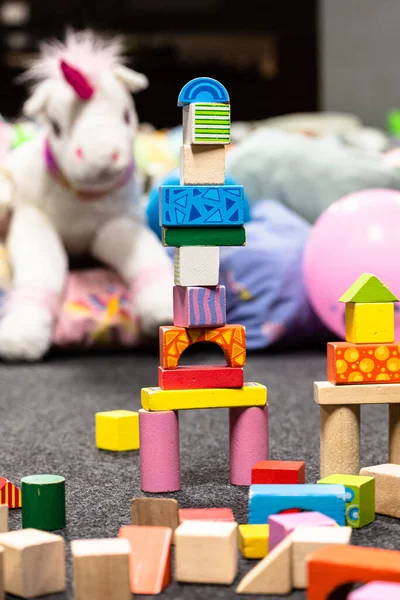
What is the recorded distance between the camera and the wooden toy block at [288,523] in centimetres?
80

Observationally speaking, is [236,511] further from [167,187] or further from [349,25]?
[349,25]

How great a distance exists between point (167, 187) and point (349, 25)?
345 cm

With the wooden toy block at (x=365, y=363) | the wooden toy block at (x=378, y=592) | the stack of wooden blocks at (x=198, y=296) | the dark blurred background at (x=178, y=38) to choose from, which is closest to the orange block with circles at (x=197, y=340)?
the stack of wooden blocks at (x=198, y=296)

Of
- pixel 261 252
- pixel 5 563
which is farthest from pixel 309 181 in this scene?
pixel 5 563

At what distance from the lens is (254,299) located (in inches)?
78.4

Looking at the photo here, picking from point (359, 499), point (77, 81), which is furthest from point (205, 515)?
point (77, 81)

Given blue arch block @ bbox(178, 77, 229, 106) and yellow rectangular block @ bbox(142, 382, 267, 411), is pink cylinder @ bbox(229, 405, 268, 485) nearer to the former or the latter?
yellow rectangular block @ bbox(142, 382, 267, 411)

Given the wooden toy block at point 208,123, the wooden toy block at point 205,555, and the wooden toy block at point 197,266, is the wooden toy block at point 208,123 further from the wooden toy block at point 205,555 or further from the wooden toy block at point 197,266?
the wooden toy block at point 205,555

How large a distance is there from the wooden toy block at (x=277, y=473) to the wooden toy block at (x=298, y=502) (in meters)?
0.09

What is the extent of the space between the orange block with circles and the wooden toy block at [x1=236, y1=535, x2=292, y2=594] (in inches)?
13.0

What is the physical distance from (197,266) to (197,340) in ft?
0.28

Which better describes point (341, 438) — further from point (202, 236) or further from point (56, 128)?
point (56, 128)

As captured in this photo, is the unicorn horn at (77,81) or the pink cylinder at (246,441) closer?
the pink cylinder at (246,441)

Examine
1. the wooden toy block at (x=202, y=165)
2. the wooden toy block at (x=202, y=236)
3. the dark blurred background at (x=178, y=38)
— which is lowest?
the wooden toy block at (x=202, y=236)
